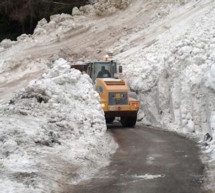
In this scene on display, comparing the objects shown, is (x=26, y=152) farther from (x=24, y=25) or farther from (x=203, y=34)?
(x=24, y=25)

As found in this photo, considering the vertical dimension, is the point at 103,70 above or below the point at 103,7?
below

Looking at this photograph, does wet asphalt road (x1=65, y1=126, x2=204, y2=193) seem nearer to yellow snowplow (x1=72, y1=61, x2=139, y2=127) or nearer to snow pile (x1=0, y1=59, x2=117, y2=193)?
snow pile (x1=0, y1=59, x2=117, y2=193)

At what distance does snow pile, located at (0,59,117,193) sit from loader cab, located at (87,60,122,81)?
3456 millimetres

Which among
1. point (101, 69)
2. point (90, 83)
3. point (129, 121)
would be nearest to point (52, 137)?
point (90, 83)

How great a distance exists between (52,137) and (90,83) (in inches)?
255

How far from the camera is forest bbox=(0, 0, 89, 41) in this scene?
41438mm

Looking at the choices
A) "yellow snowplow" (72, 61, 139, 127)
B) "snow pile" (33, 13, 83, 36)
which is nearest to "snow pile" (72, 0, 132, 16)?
"snow pile" (33, 13, 83, 36)

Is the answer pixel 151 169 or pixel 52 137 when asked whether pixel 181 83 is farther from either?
pixel 151 169

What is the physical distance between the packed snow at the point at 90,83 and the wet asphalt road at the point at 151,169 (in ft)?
1.28

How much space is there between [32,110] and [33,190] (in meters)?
5.59

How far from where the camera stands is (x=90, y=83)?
1805 centimetres

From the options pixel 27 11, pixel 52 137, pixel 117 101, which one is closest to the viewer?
pixel 52 137

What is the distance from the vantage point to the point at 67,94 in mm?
15586

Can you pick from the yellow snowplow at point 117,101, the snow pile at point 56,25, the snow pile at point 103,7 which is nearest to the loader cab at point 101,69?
the yellow snowplow at point 117,101
